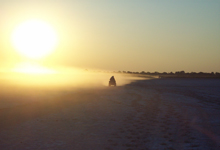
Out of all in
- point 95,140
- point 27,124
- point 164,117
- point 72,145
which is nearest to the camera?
point 72,145

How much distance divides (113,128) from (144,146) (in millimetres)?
2566

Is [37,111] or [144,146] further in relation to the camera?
[37,111]

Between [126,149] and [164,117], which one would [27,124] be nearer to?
[126,149]

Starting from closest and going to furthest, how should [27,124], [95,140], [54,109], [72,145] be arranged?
[72,145]
[95,140]
[27,124]
[54,109]

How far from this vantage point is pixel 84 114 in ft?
43.0

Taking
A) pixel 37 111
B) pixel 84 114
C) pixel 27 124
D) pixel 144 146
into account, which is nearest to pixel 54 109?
pixel 37 111

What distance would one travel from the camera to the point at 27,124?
34.9 ft

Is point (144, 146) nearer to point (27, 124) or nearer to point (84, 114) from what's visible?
point (27, 124)

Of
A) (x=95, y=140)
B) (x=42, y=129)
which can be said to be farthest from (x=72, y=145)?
(x=42, y=129)

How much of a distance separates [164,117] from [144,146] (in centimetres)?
476

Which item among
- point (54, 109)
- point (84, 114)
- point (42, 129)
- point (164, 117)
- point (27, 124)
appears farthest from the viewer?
point (54, 109)

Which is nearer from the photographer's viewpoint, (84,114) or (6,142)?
(6,142)

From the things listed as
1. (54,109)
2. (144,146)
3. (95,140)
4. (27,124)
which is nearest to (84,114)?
(54,109)

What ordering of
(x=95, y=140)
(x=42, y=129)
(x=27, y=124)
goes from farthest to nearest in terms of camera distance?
(x=27, y=124)
(x=42, y=129)
(x=95, y=140)
